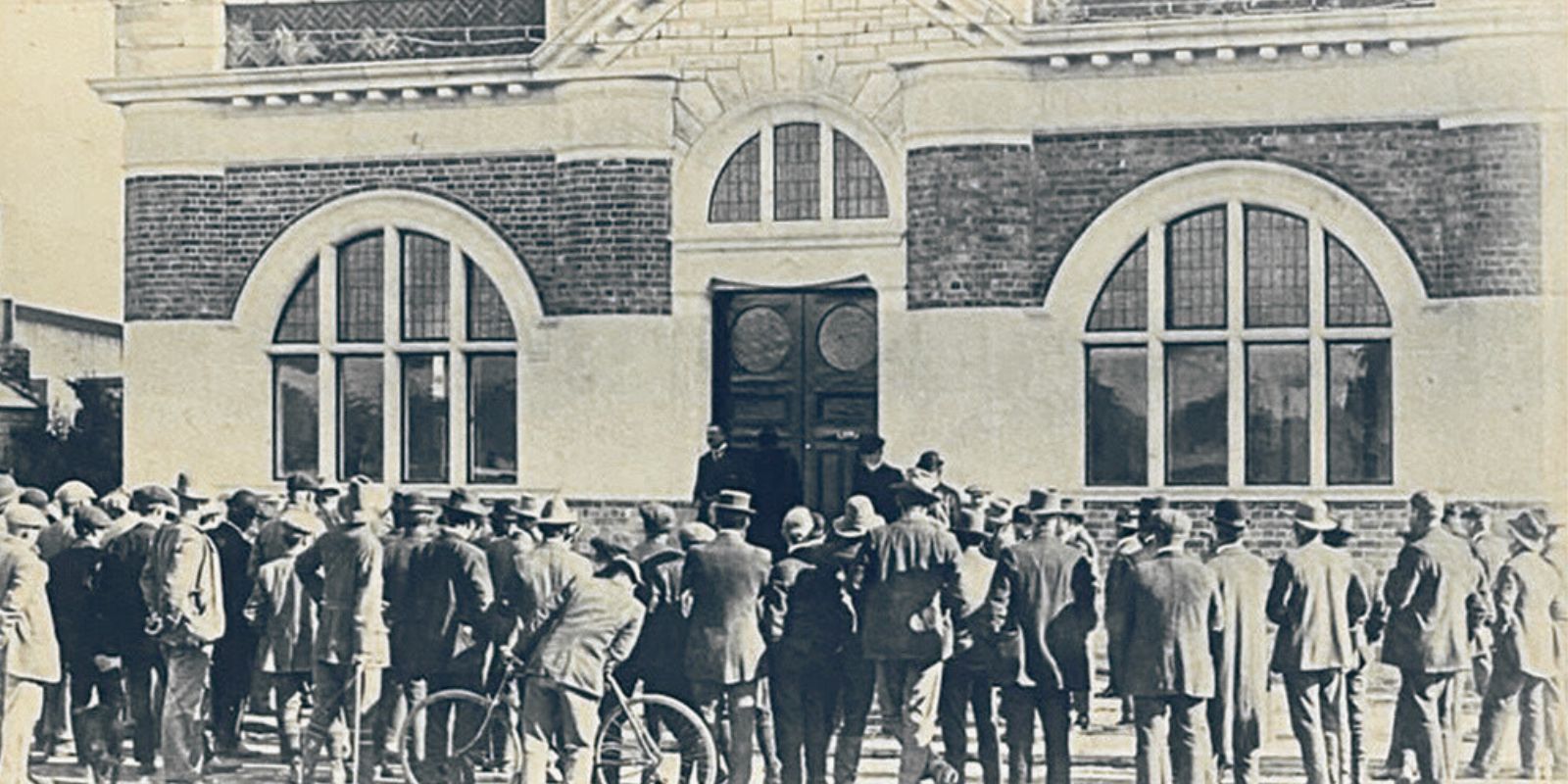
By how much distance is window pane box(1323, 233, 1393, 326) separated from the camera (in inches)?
331

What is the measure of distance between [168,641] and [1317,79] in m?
5.85

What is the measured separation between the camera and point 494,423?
9.20 metres

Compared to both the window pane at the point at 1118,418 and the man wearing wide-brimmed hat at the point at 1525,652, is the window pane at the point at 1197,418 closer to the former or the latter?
the window pane at the point at 1118,418

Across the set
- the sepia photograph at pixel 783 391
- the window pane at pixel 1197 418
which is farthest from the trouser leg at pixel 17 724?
the window pane at pixel 1197 418

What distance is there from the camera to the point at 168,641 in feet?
28.7

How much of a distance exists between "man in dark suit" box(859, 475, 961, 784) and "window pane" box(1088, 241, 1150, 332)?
1.44m

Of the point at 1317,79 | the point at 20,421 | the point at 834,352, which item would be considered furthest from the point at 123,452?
the point at 1317,79

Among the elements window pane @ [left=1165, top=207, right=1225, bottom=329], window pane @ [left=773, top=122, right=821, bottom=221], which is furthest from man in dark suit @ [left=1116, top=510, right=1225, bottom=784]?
window pane @ [left=773, top=122, right=821, bottom=221]

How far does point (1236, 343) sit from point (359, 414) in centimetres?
427

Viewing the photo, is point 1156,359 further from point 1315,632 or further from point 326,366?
point 326,366

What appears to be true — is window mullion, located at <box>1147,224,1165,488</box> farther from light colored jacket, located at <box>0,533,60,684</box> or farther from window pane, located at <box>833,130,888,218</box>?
light colored jacket, located at <box>0,533,60,684</box>

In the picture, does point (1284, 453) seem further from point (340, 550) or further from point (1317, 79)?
point (340, 550)

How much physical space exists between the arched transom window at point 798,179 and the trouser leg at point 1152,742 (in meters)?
2.67

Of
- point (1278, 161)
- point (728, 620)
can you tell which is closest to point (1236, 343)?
point (1278, 161)
